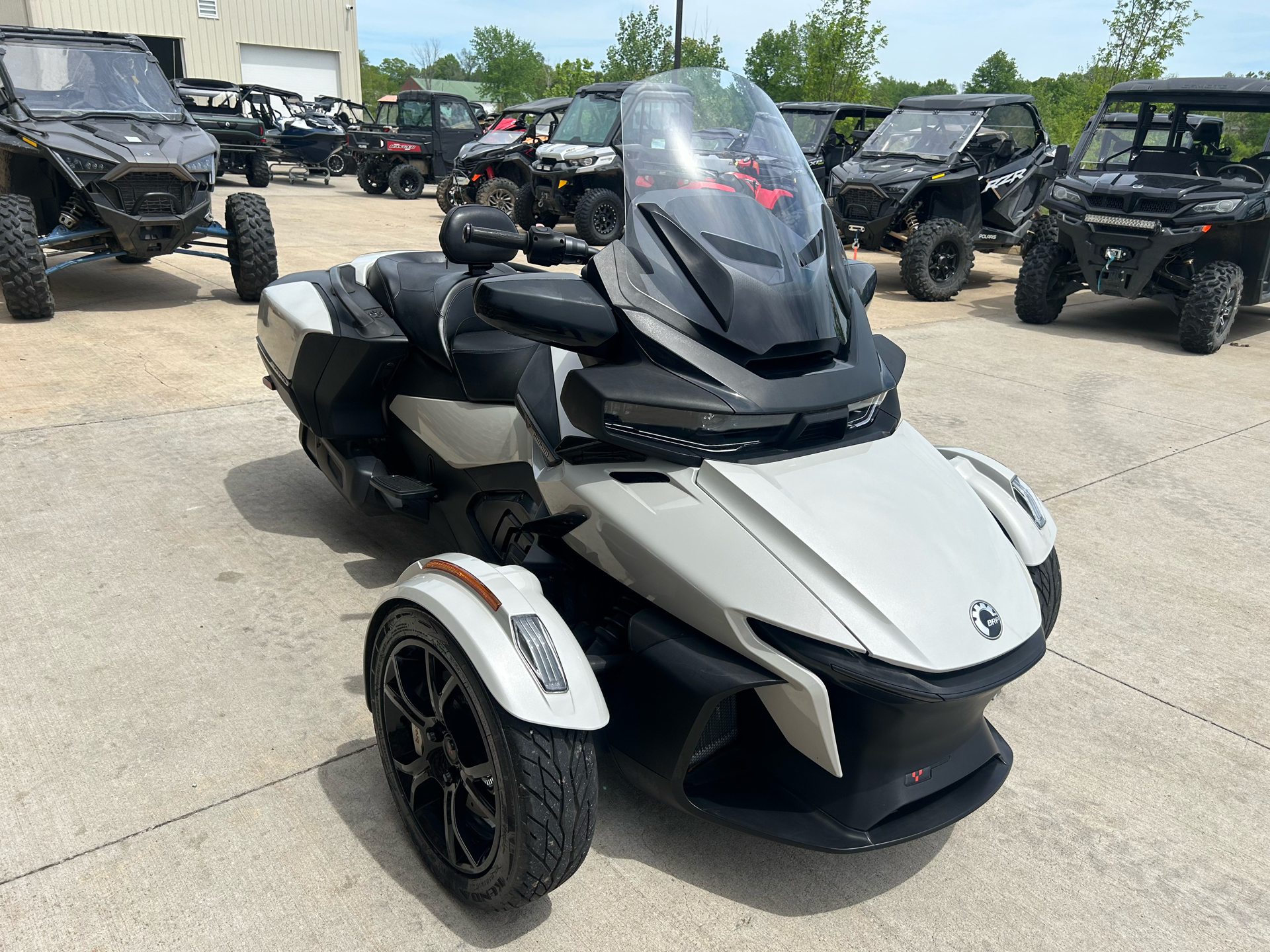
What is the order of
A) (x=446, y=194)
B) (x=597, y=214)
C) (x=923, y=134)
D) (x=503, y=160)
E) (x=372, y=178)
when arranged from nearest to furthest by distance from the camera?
(x=923, y=134)
(x=597, y=214)
(x=503, y=160)
(x=446, y=194)
(x=372, y=178)

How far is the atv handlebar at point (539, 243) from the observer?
2277 mm

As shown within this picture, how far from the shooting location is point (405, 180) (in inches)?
698

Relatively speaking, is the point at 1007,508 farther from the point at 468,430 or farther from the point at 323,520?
the point at 323,520

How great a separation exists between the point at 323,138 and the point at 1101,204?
650 inches

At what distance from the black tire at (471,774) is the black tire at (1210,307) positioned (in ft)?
25.1

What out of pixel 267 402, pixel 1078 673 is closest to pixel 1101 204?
pixel 1078 673

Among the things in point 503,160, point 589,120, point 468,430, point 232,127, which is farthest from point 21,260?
point 232,127

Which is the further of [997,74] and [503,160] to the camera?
[997,74]

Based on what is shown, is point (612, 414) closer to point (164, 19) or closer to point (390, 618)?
point (390, 618)

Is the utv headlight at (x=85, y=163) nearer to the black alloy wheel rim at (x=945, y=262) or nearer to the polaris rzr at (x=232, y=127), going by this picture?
the black alloy wheel rim at (x=945, y=262)

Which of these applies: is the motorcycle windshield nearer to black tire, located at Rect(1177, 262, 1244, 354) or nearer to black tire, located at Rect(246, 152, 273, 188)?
black tire, located at Rect(1177, 262, 1244, 354)

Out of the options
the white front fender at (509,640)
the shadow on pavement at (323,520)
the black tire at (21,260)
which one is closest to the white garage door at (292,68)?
the black tire at (21,260)

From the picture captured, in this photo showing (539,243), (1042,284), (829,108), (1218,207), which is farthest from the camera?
(829,108)

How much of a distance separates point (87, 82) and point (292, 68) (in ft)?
97.8
